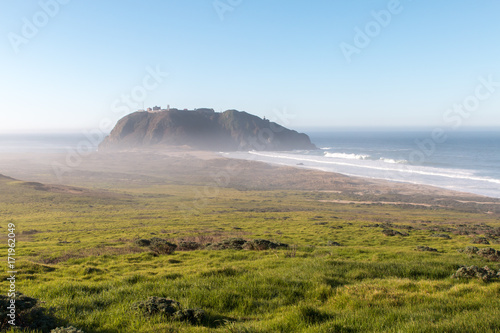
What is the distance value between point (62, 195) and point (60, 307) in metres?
60.3

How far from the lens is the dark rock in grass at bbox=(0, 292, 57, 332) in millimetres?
5789

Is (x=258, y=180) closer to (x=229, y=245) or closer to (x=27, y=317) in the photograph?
(x=229, y=245)

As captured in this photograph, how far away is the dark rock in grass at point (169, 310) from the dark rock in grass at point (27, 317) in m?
1.63

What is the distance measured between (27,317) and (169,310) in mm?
2490

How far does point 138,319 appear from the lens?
21.4 feet

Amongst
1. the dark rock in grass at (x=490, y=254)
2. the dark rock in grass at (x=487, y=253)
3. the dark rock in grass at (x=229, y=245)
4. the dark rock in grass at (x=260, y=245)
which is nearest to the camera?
the dark rock in grass at (x=490, y=254)

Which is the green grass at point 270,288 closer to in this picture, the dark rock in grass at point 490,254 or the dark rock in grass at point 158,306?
the dark rock in grass at point 158,306

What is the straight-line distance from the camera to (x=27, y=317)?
5.91 m

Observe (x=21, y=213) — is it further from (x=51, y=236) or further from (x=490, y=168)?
(x=490, y=168)

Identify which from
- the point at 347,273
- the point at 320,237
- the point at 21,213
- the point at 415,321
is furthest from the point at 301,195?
the point at 415,321

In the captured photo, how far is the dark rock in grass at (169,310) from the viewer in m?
6.68

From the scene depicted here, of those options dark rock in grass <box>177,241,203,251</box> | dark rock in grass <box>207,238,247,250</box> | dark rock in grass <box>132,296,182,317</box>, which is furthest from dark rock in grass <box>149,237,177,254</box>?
dark rock in grass <box>132,296,182,317</box>

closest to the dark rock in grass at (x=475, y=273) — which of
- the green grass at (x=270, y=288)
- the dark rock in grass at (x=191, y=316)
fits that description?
the green grass at (x=270, y=288)

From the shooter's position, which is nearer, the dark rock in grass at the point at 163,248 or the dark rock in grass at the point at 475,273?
the dark rock in grass at the point at 475,273
